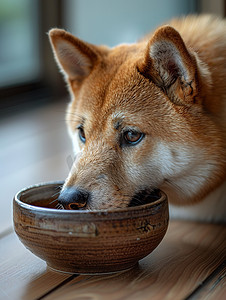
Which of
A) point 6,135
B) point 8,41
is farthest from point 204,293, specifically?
point 8,41

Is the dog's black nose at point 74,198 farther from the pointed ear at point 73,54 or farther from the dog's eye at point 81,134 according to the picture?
the pointed ear at point 73,54

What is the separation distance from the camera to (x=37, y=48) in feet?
12.8

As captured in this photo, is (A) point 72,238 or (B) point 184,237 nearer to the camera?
(A) point 72,238

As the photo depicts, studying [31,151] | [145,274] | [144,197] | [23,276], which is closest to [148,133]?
[144,197]

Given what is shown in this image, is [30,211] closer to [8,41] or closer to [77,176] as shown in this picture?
[77,176]

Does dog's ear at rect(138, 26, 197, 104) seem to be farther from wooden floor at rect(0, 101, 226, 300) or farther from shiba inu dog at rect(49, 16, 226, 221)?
wooden floor at rect(0, 101, 226, 300)

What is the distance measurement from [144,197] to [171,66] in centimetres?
39

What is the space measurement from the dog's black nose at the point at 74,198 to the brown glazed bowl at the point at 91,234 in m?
0.12

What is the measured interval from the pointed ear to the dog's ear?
27cm

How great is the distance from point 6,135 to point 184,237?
1.57 metres

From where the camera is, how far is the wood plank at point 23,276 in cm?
130

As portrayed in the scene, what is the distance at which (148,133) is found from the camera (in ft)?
5.06

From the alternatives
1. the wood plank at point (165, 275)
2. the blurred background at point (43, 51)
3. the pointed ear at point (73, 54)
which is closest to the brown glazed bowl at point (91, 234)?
the wood plank at point (165, 275)

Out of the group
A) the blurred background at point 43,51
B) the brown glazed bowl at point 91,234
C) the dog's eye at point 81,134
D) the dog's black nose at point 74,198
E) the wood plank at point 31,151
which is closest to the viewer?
the brown glazed bowl at point 91,234
